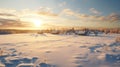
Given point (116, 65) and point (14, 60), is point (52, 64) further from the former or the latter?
point (116, 65)

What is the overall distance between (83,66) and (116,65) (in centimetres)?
89

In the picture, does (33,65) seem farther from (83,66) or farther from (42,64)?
(83,66)

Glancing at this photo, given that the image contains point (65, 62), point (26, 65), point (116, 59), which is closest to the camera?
point (26, 65)

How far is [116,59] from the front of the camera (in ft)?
16.2

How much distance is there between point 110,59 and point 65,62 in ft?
4.47

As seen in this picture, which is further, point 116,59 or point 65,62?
point 116,59

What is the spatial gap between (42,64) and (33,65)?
25 centimetres

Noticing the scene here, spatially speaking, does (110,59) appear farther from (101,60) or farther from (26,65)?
(26,65)

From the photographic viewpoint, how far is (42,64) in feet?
13.8

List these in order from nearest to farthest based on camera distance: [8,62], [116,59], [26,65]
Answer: [26,65] → [8,62] → [116,59]

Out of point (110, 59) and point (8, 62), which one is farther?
point (110, 59)

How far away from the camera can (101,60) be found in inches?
190

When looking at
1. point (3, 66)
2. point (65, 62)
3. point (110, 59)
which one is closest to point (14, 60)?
point (3, 66)

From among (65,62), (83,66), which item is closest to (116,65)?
(83,66)
